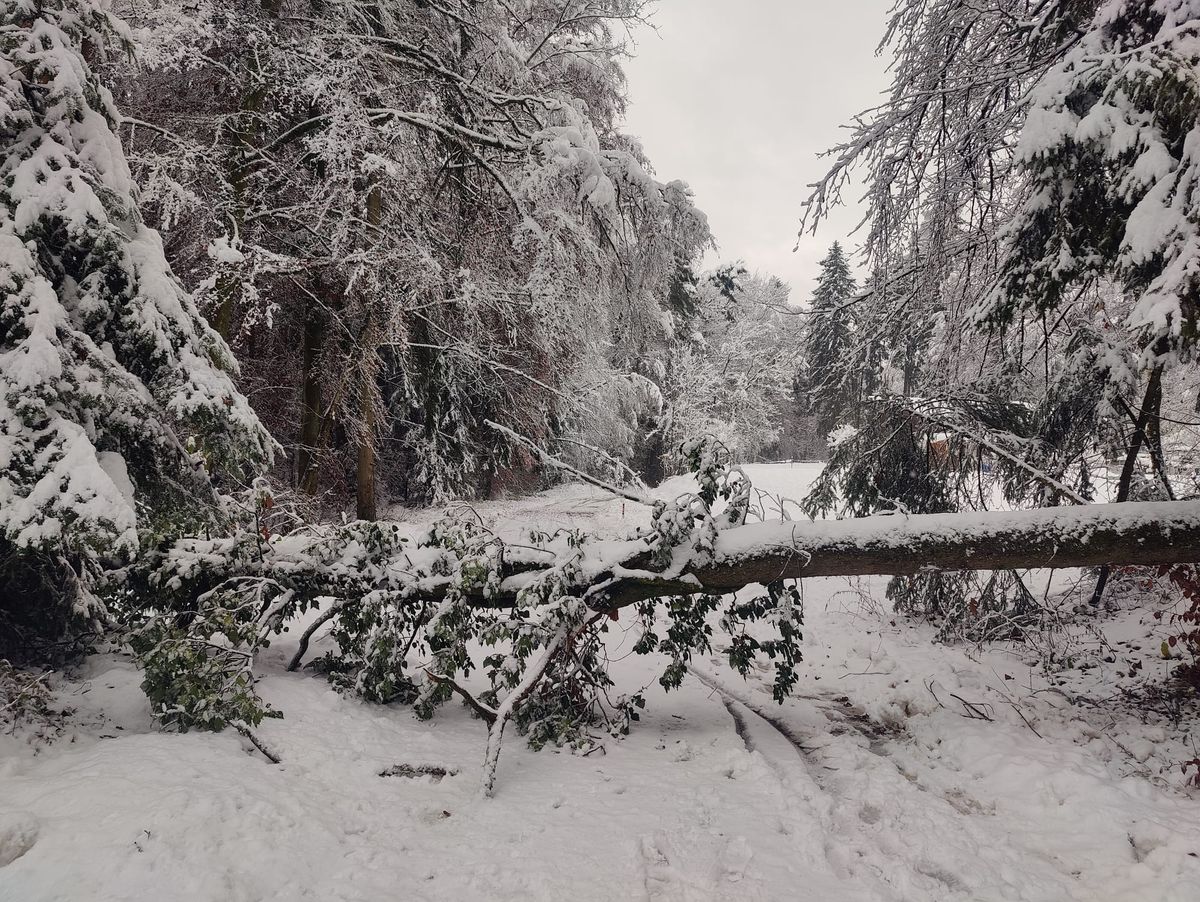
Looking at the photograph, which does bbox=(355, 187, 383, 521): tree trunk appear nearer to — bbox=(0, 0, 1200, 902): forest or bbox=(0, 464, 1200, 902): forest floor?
bbox=(0, 0, 1200, 902): forest

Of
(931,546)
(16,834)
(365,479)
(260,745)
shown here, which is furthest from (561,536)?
(365,479)

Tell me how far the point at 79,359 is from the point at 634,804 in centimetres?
371

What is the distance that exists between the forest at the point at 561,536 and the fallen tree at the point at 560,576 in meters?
0.03

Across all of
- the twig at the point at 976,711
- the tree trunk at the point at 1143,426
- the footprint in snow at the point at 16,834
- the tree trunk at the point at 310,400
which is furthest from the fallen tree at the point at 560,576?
the tree trunk at the point at 310,400

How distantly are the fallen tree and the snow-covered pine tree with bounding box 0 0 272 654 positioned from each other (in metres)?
0.62

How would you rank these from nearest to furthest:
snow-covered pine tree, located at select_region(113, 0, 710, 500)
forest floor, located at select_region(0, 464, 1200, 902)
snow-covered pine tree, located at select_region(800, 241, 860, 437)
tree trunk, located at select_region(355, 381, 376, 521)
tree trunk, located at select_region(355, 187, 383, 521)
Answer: forest floor, located at select_region(0, 464, 1200, 902), snow-covered pine tree, located at select_region(113, 0, 710, 500), tree trunk, located at select_region(355, 187, 383, 521), tree trunk, located at select_region(355, 381, 376, 521), snow-covered pine tree, located at select_region(800, 241, 860, 437)

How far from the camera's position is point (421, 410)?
11602 mm

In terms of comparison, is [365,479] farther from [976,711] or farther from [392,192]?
[976,711]

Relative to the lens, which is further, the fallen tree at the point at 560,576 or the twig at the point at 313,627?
the twig at the point at 313,627

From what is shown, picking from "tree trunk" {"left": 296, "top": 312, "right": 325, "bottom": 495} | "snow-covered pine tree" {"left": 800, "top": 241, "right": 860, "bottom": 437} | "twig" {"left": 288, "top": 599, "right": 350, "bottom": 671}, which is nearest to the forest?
"twig" {"left": 288, "top": 599, "right": 350, "bottom": 671}

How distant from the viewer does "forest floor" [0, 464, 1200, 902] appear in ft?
7.55

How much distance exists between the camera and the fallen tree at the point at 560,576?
389 cm

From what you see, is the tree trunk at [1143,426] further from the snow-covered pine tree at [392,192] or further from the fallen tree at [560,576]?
the snow-covered pine tree at [392,192]

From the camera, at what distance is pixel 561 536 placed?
5113mm
